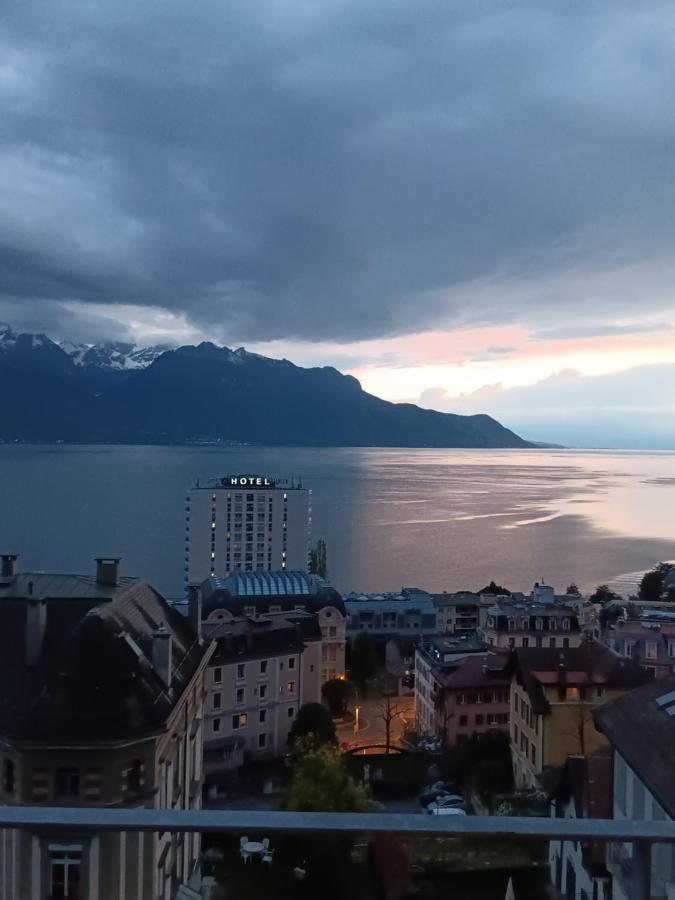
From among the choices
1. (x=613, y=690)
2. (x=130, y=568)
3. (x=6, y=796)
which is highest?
(x=6, y=796)

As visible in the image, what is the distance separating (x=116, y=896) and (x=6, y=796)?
16.1ft

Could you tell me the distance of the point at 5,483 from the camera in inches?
3642

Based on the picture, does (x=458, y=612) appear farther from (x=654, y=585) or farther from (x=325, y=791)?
(x=325, y=791)

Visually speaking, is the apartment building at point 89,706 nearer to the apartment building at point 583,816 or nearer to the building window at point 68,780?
the building window at point 68,780

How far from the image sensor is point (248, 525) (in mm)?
52375

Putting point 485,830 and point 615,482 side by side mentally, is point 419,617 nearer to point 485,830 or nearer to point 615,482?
point 485,830

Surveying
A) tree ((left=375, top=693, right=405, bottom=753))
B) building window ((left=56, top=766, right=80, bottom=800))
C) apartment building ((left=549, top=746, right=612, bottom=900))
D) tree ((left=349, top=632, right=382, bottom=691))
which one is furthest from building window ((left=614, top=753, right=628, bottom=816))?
tree ((left=349, top=632, right=382, bottom=691))

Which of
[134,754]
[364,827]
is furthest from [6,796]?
[364,827]

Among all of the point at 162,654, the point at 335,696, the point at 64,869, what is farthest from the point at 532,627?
the point at 64,869

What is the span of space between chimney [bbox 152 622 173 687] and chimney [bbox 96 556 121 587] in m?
1.56

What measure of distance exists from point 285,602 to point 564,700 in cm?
1085

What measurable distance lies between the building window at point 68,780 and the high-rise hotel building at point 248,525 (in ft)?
146

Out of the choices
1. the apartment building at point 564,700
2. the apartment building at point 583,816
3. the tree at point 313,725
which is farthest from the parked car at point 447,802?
the tree at point 313,725

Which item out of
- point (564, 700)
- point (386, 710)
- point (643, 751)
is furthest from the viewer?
point (386, 710)
